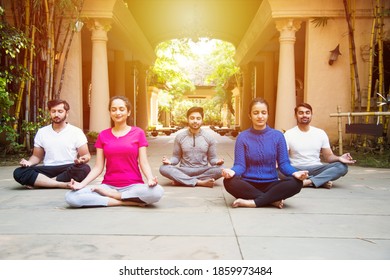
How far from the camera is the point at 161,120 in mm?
33250

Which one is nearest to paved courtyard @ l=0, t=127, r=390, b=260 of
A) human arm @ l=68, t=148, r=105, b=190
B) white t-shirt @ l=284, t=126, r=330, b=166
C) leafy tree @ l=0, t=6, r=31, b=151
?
human arm @ l=68, t=148, r=105, b=190

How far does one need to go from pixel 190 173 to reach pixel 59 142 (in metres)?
1.77

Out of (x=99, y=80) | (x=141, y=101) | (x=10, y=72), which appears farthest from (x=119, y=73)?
(x=10, y=72)

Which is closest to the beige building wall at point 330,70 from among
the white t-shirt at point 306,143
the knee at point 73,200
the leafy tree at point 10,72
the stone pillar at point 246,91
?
the white t-shirt at point 306,143

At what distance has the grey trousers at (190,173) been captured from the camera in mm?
5953

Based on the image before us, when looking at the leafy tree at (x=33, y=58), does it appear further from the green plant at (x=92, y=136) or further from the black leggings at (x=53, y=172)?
the black leggings at (x=53, y=172)

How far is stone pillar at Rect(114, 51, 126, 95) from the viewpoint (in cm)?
1725

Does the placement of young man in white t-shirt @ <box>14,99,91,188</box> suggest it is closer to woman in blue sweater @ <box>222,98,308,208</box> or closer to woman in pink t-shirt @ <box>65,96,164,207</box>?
woman in pink t-shirt @ <box>65,96,164,207</box>

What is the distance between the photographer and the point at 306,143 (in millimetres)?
5836

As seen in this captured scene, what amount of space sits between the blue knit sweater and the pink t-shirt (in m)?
0.97

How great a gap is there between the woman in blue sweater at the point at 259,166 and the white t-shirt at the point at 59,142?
7.34 feet

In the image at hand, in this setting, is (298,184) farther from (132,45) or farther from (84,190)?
(132,45)

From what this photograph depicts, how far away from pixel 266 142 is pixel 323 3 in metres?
6.94
